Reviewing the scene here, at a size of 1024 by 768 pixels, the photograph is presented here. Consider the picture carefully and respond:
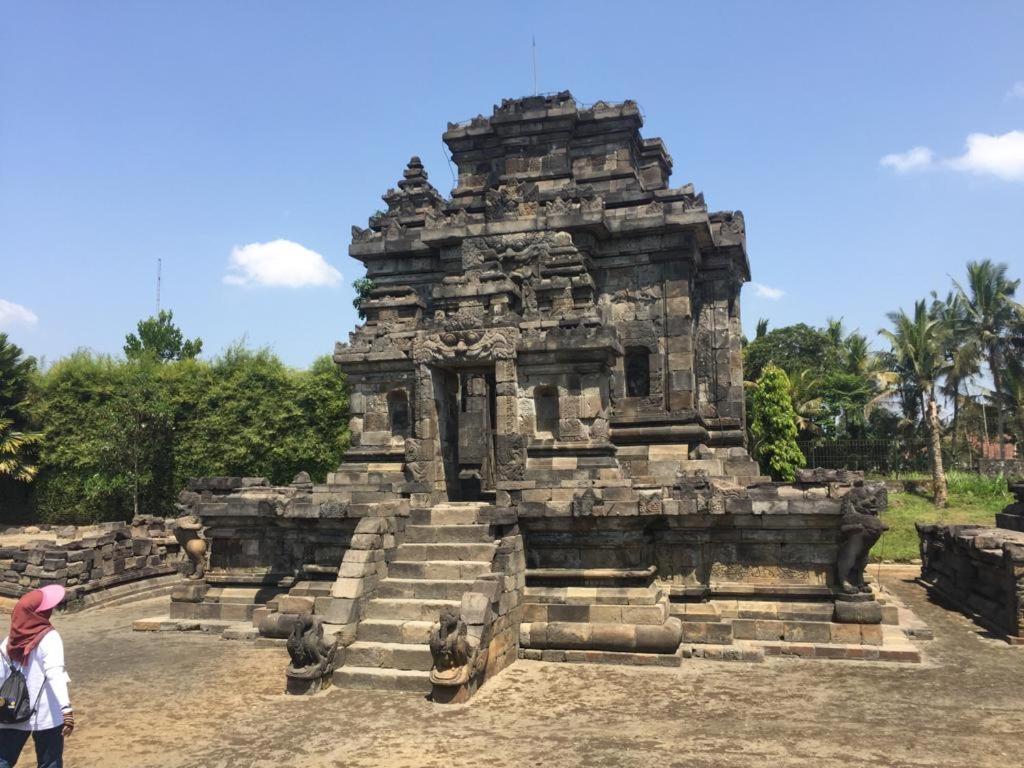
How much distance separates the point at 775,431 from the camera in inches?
1286

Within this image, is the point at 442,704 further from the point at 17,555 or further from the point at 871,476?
the point at 871,476

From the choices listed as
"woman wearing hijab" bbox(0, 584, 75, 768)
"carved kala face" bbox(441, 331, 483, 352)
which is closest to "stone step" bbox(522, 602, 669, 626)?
"carved kala face" bbox(441, 331, 483, 352)

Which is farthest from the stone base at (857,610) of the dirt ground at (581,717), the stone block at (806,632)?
the dirt ground at (581,717)

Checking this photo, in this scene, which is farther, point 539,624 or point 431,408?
point 431,408

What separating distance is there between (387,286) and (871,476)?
79.3 feet

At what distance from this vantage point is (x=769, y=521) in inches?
444

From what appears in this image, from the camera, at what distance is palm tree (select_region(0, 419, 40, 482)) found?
29.9 meters

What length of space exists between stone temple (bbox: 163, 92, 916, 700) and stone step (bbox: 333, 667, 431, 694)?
29mm

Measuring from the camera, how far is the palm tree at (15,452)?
98.1ft

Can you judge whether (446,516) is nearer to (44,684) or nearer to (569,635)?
(569,635)

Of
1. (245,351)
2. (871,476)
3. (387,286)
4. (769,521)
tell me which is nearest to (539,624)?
(769,521)

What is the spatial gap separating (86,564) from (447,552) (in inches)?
392

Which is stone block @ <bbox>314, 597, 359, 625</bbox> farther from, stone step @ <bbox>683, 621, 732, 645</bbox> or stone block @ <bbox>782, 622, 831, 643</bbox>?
stone block @ <bbox>782, 622, 831, 643</bbox>

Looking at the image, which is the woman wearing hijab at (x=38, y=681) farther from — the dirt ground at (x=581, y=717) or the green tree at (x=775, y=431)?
the green tree at (x=775, y=431)
